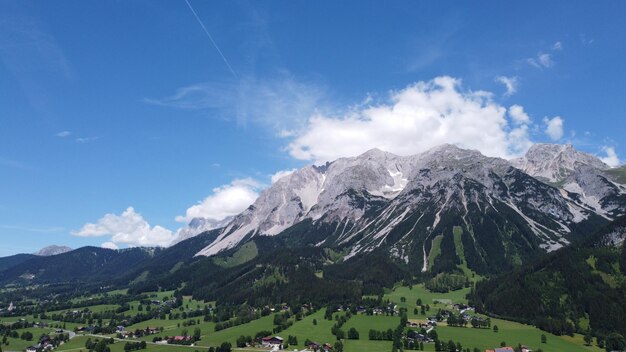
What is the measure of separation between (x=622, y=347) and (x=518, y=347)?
40.5 metres

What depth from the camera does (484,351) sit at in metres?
176

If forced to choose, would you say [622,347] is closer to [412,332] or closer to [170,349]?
[412,332]

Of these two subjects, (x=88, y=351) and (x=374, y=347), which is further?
(x=88, y=351)

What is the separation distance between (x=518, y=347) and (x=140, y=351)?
485ft

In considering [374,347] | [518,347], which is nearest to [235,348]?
[374,347]

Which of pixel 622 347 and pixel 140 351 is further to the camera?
pixel 140 351

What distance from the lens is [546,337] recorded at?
199625mm

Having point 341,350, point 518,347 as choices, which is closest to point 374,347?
point 341,350

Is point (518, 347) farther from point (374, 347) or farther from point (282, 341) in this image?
point (282, 341)

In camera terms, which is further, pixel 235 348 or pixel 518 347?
pixel 235 348

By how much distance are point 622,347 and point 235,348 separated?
489 feet

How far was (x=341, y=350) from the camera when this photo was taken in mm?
179875

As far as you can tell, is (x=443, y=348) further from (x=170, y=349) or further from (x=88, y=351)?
(x=88, y=351)

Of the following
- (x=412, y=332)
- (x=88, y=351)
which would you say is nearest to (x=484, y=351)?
(x=412, y=332)
